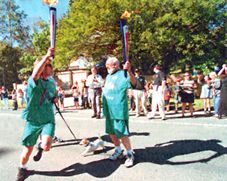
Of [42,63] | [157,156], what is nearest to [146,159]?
[157,156]

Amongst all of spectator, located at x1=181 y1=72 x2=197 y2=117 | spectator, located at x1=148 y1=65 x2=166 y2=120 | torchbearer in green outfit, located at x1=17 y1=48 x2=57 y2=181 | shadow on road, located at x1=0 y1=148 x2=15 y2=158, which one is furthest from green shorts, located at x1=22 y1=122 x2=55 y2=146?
spectator, located at x1=181 y1=72 x2=197 y2=117

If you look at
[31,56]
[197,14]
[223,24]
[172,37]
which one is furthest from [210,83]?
[31,56]

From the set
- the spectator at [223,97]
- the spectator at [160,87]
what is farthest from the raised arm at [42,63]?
the spectator at [223,97]

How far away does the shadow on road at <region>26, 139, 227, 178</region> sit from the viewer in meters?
4.59

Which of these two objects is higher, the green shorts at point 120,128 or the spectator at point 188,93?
the spectator at point 188,93

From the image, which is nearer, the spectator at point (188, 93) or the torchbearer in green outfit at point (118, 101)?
the torchbearer in green outfit at point (118, 101)

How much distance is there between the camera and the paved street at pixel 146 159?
171 inches

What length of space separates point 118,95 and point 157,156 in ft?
4.63

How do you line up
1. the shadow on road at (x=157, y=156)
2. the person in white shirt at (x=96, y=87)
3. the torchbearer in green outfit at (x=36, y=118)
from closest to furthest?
the torchbearer in green outfit at (x=36, y=118) → the shadow on road at (x=157, y=156) → the person in white shirt at (x=96, y=87)

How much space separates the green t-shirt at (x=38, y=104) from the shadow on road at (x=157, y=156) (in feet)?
3.03

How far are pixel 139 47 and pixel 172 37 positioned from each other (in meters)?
2.01

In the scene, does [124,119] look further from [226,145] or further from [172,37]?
[172,37]

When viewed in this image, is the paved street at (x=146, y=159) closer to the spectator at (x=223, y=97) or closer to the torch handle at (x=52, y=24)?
the spectator at (x=223, y=97)

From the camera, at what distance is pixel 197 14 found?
1708cm
